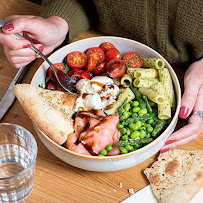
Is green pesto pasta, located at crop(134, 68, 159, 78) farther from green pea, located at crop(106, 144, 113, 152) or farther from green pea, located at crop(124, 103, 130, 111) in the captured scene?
green pea, located at crop(106, 144, 113, 152)

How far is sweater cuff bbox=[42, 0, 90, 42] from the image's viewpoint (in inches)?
91.9

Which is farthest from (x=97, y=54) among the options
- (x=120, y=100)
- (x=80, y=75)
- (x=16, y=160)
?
(x=16, y=160)

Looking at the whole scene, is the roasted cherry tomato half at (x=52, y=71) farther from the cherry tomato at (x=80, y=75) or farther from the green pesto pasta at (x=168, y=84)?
the green pesto pasta at (x=168, y=84)

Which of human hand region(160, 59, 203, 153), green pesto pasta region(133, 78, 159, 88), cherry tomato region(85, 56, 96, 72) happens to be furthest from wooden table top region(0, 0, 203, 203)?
cherry tomato region(85, 56, 96, 72)

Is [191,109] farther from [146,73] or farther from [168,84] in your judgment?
[146,73]

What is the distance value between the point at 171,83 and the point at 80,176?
76cm

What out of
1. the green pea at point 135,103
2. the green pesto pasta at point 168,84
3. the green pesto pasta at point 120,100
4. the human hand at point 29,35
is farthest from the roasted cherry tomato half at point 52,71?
the green pesto pasta at point 168,84

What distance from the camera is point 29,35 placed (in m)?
2.11

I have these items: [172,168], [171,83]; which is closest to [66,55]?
[171,83]

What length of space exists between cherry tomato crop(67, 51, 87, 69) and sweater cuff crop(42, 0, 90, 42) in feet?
0.85

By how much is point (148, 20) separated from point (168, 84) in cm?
51

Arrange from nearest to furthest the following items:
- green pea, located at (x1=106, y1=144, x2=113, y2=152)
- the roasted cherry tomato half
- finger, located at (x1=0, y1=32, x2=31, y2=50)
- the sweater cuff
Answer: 1. green pea, located at (x1=106, y1=144, x2=113, y2=152)
2. finger, located at (x1=0, y1=32, x2=31, y2=50)
3. the roasted cherry tomato half
4. the sweater cuff

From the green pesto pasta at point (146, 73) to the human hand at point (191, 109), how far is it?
0.19 meters

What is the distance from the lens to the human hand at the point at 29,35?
6.11 ft
